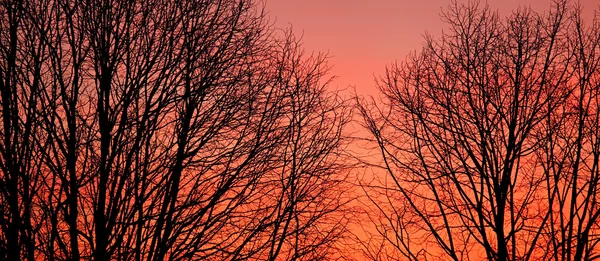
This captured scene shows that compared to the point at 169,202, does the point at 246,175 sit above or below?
above

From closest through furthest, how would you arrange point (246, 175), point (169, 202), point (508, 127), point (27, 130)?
point (27, 130) < point (169, 202) < point (246, 175) < point (508, 127)

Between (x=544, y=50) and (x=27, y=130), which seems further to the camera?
(x=544, y=50)

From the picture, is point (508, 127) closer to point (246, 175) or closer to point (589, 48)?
point (589, 48)

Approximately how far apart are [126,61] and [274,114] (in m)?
2.83

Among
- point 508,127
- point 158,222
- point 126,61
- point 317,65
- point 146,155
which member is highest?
point 317,65

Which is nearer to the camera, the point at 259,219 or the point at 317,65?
the point at 259,219

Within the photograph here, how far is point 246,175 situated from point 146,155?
1.79 meters

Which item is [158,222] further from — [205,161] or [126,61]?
[126,61]

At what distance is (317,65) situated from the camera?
1515cm

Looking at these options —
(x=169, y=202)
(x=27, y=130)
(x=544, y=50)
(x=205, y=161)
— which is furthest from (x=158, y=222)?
(x=544, y=50)

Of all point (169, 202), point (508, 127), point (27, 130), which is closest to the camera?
point (27, 130)

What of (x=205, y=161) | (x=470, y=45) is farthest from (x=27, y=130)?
(x=470, y=45)

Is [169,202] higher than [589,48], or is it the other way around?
[589,48]

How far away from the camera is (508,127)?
48.1 feet
